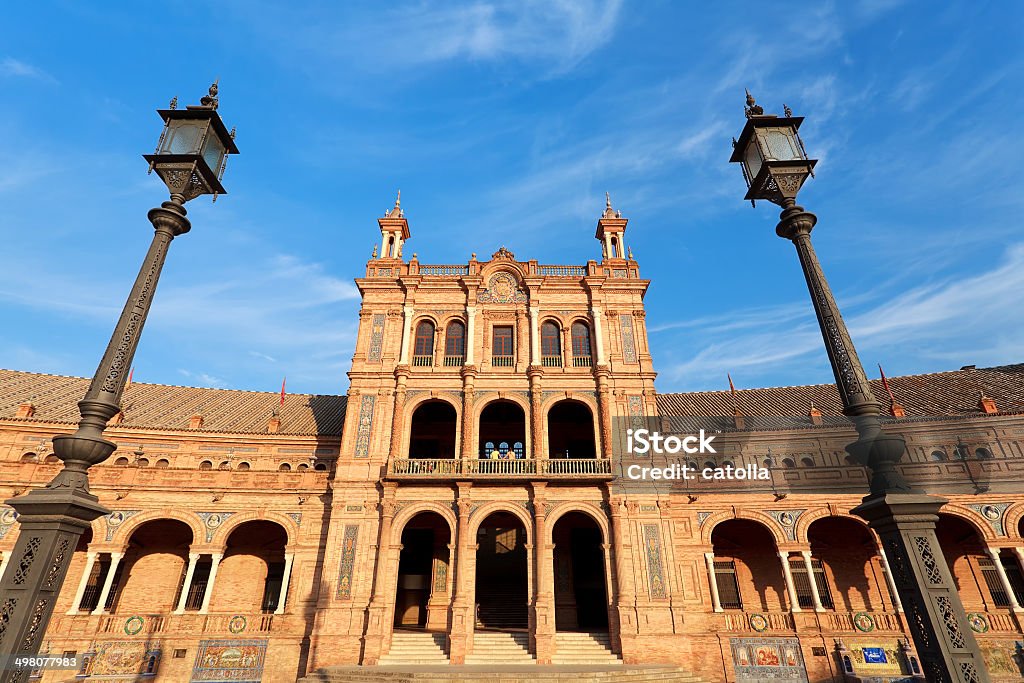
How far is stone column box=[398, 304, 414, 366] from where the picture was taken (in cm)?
2514

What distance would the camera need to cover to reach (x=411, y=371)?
81.8 feet

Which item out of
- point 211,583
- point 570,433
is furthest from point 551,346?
point 211,583

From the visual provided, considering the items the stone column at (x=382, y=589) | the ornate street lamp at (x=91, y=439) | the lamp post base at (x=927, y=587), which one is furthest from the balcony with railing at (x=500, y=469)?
the lamp post base at (x=927, y=587)

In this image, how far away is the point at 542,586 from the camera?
799 inches

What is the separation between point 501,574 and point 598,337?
12517mm

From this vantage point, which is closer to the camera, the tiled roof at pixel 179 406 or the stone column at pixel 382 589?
the stone column at pixel 382 589

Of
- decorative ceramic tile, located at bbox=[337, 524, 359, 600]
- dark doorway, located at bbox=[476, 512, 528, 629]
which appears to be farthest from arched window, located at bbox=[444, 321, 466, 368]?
decorative ceramic tile, located at bbox=[337, 524, 359, 600]

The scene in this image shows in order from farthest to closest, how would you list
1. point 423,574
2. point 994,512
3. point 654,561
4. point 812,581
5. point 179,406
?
point 179,406
point 423,574
point 994,512
point 812,581
point 654,561

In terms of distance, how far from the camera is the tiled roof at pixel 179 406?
29031 millimetres

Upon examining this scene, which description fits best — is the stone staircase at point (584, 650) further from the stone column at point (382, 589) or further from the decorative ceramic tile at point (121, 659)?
the decorative ceramic tile at point (121, 659)

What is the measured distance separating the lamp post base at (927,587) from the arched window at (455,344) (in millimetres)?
20216

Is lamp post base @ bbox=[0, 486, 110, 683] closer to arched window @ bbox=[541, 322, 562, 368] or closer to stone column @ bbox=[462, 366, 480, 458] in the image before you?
stone column @ bbox=[462, 366, 480, 458]

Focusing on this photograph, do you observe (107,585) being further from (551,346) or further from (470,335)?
(551,346)

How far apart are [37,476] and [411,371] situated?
16.2 meters
